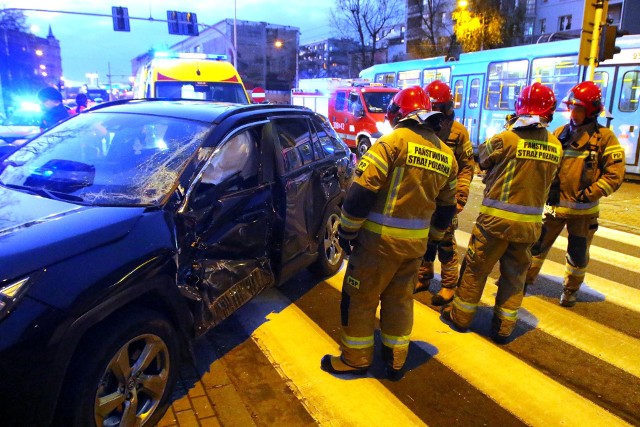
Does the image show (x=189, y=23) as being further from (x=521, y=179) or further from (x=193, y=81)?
(x=521, y=179)

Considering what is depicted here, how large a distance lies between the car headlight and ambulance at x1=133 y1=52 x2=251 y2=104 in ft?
26.7

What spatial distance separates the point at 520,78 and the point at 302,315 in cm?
1272

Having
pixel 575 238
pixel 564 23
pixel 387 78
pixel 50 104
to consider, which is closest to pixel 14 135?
pixel 50 104

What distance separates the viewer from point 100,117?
384 cm

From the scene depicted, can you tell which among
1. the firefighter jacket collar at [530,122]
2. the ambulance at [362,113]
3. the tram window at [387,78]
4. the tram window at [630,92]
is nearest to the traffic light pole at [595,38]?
the tram window at [630,92]

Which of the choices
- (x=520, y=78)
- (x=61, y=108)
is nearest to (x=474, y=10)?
(x=520, y=78)

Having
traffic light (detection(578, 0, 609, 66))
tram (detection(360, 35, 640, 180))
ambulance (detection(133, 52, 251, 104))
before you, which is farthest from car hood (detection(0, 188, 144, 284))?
tram (detection(360, 35, 640, 180))

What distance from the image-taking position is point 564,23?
40375 millimetres

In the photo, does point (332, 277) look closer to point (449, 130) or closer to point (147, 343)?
point (449, 130)

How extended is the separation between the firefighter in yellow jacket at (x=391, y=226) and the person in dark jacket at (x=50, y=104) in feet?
19.4

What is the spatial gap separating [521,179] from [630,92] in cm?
1067

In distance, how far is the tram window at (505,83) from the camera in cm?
1420

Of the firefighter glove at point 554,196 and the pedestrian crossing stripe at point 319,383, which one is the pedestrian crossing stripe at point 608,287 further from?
the pedestrian crossing stripe at point 319,383

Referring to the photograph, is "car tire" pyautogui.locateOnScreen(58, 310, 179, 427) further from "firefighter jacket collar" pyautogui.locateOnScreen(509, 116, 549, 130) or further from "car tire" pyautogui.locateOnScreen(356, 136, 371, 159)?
"car tire" pyautogui.locateOnScreen(356, 136, 371, 159)
